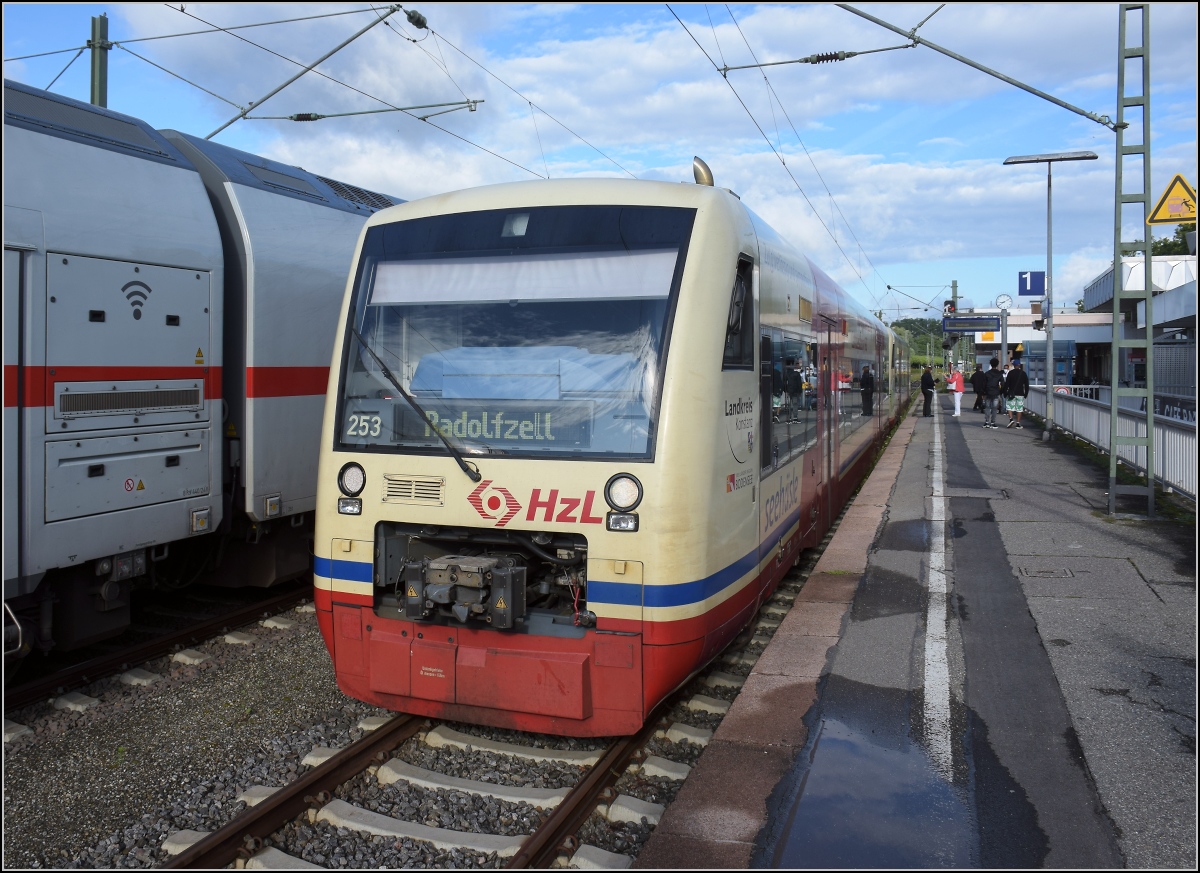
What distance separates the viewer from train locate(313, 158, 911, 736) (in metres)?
4.70

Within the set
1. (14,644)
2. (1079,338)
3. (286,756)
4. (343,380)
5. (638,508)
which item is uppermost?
(1079,338)

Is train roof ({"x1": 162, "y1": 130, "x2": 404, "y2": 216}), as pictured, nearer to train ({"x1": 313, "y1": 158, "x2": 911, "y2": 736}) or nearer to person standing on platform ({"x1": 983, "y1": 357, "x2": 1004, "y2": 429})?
train ({"x1": 313, "y1": 158, "x2": 911, "y2": 736})

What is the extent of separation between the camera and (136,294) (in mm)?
6230

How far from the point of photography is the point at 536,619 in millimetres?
4926

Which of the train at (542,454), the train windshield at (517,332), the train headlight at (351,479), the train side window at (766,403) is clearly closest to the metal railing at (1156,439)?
the train side window at (766,403)

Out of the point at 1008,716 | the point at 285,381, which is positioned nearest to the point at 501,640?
the point at 1008,716

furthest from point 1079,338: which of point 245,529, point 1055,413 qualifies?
point 245,529

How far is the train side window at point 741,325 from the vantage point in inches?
203

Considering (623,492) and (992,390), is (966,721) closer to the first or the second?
(623,492)

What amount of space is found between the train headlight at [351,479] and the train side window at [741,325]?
6.76 feet

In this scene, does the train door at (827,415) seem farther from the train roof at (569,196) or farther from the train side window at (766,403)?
the train roof at (569,196)

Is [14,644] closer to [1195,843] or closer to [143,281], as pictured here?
[143,281]

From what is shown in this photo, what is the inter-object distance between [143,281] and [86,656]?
271 centimetres

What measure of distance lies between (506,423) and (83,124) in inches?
148
